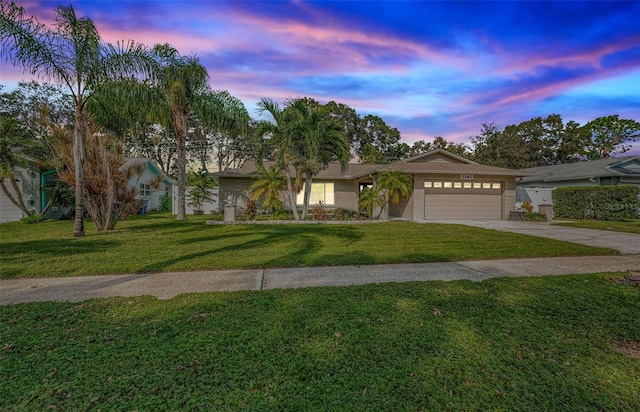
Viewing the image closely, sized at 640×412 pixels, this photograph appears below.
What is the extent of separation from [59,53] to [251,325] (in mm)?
10178

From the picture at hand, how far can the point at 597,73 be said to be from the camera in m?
11.3

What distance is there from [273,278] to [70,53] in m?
9.14

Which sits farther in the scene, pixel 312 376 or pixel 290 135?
pixel 290 135

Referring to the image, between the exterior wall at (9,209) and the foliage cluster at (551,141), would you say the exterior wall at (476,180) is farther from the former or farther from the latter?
the foliage cluster at (551,141)

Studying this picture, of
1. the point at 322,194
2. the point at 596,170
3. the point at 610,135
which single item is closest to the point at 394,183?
the point at 322,194

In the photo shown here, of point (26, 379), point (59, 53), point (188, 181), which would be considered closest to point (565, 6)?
point (26, 379)

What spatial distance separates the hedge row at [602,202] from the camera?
1442cm

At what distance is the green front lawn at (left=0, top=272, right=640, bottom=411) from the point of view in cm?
200

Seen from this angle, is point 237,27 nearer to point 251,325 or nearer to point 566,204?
point 251,325

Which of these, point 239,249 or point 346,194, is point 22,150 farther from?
point 346,194

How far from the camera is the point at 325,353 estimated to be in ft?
8.38

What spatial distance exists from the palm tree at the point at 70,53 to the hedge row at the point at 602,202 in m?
20.9

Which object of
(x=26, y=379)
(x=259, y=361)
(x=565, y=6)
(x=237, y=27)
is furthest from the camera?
(x=237, y=27)

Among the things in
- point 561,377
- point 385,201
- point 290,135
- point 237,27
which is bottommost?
point 561,377
